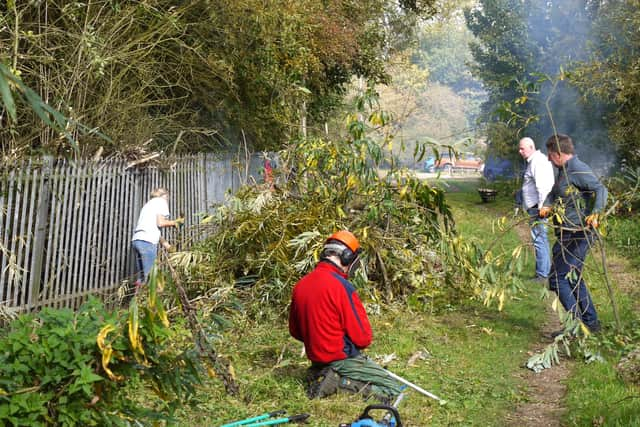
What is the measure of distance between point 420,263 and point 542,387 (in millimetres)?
3174

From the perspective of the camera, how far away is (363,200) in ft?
33.5

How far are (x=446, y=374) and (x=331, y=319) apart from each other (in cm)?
167

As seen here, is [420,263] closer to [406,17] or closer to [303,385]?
A: [303,385]

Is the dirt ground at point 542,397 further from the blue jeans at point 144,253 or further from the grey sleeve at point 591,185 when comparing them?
the blue jeans at point 144,253

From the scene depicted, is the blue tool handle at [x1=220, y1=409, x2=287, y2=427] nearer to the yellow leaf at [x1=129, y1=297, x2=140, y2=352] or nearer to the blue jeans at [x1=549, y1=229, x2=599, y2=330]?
the yellow leaf at [x1=129, y1=297, x2=140, y2=352]

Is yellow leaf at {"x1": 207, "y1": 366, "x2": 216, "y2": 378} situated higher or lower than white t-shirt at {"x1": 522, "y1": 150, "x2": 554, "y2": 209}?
lower

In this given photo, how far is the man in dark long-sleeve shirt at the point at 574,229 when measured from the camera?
807 cm

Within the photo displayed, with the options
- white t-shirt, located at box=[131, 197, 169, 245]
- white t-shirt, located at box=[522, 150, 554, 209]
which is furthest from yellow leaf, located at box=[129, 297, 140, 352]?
white t-shirt, located at box=[522, 150, 554, 209]

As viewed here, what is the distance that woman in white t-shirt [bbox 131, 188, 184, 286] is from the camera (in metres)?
11.1

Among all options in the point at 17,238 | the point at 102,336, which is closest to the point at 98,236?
the point at 17,238

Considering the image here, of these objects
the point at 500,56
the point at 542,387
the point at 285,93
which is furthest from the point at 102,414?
the point at 500,56

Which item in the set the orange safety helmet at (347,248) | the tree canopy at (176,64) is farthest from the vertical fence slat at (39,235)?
the orange safety helmet at (347,248)

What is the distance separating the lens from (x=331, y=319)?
6.34 m

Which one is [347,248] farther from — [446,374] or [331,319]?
[446,374]
